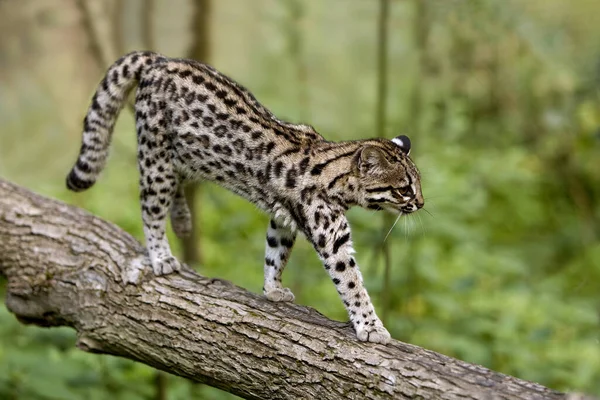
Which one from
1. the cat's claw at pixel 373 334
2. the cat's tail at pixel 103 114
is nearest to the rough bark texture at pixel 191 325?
the cat's claw at pixel 373 334

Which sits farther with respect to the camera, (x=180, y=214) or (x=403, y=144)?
(x=180, y=214)

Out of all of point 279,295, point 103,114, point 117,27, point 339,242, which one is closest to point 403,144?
point 339,242

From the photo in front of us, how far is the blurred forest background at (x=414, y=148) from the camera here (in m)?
6.84

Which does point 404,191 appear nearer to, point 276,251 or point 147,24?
point 276,251

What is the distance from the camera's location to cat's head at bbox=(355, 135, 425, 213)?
15.1ft

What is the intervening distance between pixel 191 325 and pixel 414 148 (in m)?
5.02

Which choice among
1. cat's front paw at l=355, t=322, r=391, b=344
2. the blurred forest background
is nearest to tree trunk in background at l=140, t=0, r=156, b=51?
the blurred forest background

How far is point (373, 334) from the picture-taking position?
4.20 metres

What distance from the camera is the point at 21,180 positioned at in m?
12.1

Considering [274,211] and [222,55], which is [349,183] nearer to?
[274,211]

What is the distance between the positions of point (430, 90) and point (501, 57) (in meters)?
1.37

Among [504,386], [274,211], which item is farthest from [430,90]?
[504,386]

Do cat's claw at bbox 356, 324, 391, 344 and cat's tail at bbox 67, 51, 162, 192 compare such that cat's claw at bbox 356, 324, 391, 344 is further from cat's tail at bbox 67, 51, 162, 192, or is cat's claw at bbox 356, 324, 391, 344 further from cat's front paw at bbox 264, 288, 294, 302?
cat's tail at bbox 67, 51, 162, 192

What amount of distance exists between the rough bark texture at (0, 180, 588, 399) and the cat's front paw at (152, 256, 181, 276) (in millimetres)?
58
